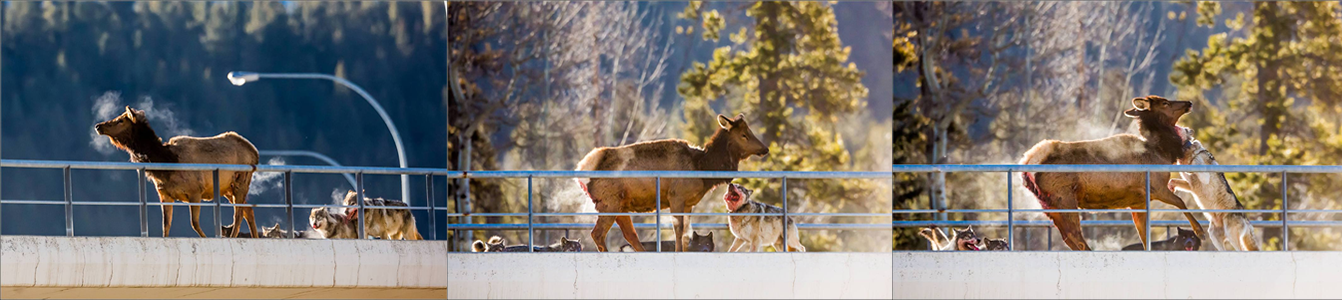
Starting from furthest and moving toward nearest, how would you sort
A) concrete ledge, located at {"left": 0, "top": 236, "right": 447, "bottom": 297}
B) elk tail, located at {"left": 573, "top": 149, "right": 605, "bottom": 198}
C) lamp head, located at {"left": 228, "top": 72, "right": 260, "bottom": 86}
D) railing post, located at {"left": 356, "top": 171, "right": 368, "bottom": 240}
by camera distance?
1. lamp head, located at {"left": 228, "top": 72, "right": 260, "bottom": 86}
2. railing post, located at {"left": 356, "top": 171, "right": 368, "bottom": 240}
3. elk tail, located at {"left": 573, "top": 149, "right": 605, "bottom": 198}
4. concrete ledge, located at {"left": 0, "top": 236, "right": 447, "bottom": 297}

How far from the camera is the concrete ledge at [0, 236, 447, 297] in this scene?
22.7 feet

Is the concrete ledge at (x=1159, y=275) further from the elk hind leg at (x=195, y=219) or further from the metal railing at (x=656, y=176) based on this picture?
the elk hind leg at (x=195, y=219)

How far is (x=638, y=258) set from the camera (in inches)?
238

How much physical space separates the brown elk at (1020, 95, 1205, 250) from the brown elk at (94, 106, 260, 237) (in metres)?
5.78

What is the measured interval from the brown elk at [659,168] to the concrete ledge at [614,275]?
959mm

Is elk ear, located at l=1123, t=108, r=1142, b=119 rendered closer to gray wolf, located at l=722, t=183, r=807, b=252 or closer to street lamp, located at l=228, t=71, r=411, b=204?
gray wolf, located at l=722, t=183, r=807, b=252

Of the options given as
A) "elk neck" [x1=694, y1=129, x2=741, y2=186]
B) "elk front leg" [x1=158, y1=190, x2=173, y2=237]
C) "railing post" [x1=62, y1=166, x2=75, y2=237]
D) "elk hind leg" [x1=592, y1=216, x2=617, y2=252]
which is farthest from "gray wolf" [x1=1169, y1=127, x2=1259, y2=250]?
"railing post" [x1=62, y1=166, x2=75, y2=237]

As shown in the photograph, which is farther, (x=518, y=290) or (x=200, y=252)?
(x=200, y=252)

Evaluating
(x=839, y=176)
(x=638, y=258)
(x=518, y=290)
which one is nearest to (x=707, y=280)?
(x=638, y=258)

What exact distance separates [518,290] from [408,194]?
67.9 inches

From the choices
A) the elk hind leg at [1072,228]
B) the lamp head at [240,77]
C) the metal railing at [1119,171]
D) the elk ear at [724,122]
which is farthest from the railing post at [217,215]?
the elk hind leg at [1072,228]

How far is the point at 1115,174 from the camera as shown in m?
7.11

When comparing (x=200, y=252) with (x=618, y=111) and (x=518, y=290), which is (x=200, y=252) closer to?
(x=518, y=290)

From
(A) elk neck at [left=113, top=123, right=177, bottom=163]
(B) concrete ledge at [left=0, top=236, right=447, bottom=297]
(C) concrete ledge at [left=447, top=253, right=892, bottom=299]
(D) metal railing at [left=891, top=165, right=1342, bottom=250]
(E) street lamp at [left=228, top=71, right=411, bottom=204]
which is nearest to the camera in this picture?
Answer: (C) concrete ledge at [left=447, top=253, right=892, bottom=299]
